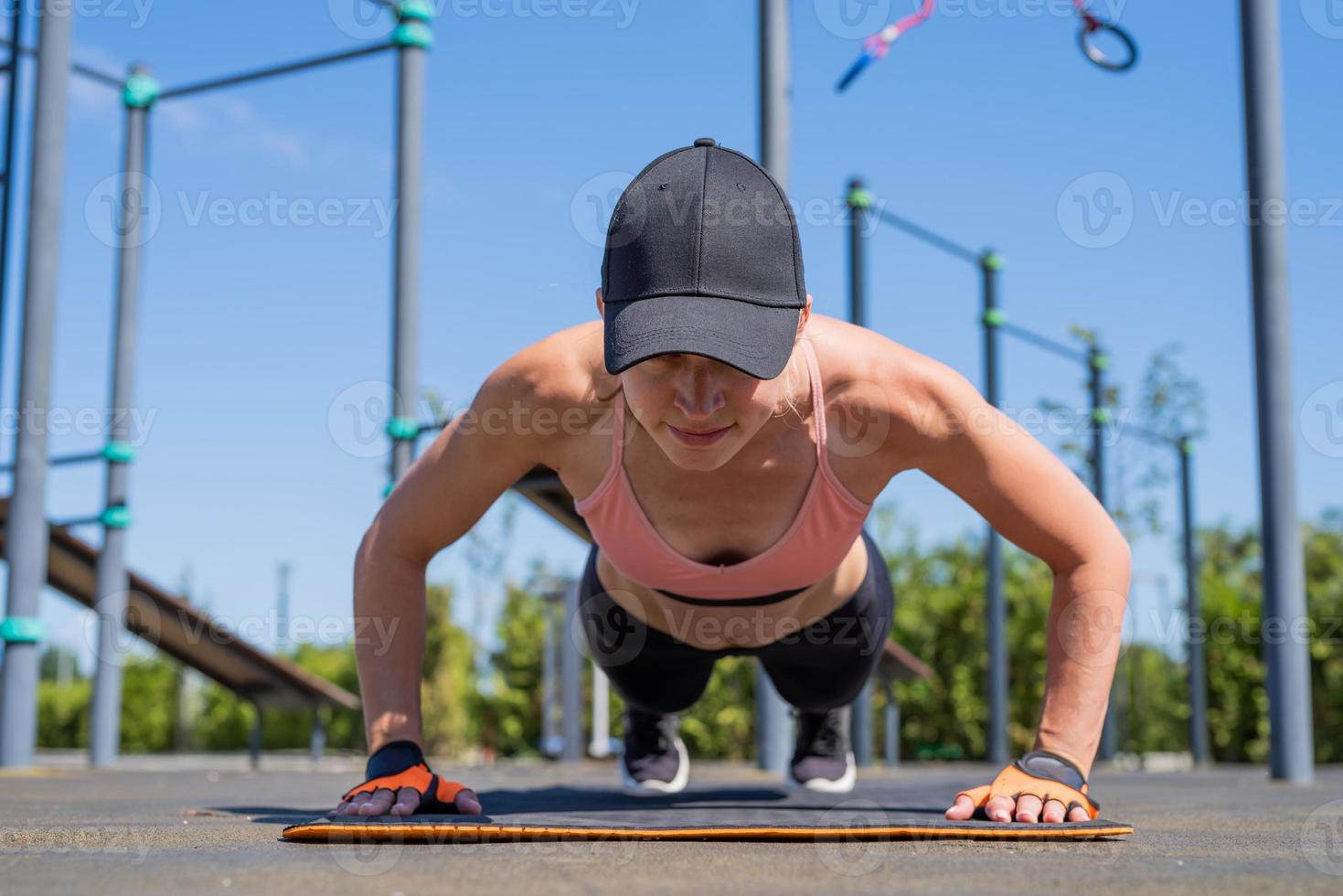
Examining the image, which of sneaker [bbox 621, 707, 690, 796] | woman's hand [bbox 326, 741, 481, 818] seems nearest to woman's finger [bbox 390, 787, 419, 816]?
woman's hand [bbox 326, 741, 481, 818]

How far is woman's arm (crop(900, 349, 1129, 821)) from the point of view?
2357 mm

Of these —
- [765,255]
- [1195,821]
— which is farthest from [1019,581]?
[765,255]

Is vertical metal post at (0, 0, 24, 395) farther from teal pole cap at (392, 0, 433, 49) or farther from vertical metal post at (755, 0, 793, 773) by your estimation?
vertical metal post at (755, 0, 793, 773)

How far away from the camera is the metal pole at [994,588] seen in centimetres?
910

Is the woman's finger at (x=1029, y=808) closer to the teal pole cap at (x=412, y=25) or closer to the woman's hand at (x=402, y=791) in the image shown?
the woman's hand at (x=402, y=791)

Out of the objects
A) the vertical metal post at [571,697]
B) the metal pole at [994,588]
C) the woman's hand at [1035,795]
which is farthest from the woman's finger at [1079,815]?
the vertical metal post at [571,697]

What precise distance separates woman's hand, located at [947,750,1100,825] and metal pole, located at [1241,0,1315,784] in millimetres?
2836

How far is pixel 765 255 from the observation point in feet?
6.97

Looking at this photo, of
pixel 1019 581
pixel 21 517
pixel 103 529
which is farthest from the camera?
pixel 1019 581

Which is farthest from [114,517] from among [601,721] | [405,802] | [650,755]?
[405,802]

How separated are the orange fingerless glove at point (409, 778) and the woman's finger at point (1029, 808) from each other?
0.99 metres

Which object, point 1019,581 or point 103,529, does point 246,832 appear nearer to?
point 103,529

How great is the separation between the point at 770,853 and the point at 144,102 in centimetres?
662

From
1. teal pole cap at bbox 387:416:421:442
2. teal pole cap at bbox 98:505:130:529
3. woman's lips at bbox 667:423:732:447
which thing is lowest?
woman's lips at bbox 667:423:732:447
